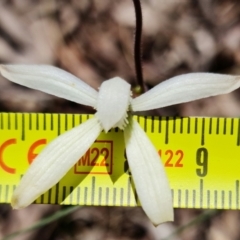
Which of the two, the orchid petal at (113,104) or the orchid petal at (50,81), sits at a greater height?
the orchid petal at (50,81)

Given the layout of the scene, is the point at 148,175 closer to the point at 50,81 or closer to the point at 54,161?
the point at 54,161

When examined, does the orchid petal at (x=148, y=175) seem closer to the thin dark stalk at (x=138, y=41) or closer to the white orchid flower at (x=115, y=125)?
the white orchid flower at (x=115, y=125)

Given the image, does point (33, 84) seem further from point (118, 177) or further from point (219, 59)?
point (219, 59)

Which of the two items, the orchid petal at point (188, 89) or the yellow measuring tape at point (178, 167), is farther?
the yellow measuring tape at point (178, 167)

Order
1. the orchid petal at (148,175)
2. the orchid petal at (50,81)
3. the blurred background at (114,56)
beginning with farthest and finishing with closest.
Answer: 1. the blurred background at (114,56)
2. the orchid petal at (50,81)
3. the orchid petal at (148,175)

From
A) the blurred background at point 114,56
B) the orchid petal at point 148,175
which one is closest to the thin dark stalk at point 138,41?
the blurred background at point 114,56

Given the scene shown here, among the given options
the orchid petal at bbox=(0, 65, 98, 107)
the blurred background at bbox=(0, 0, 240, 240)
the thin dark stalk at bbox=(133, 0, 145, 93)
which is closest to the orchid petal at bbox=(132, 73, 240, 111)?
the orchid petal at bbox=(0, 65, 98, 107)

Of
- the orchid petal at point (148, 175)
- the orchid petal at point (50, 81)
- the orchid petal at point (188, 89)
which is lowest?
the orchid petal at point (148, 175)

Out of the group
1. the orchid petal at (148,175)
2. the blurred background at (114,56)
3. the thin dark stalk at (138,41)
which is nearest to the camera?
the orchid petal at (148,175)

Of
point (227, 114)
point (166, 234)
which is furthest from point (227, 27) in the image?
point (166, 234)
